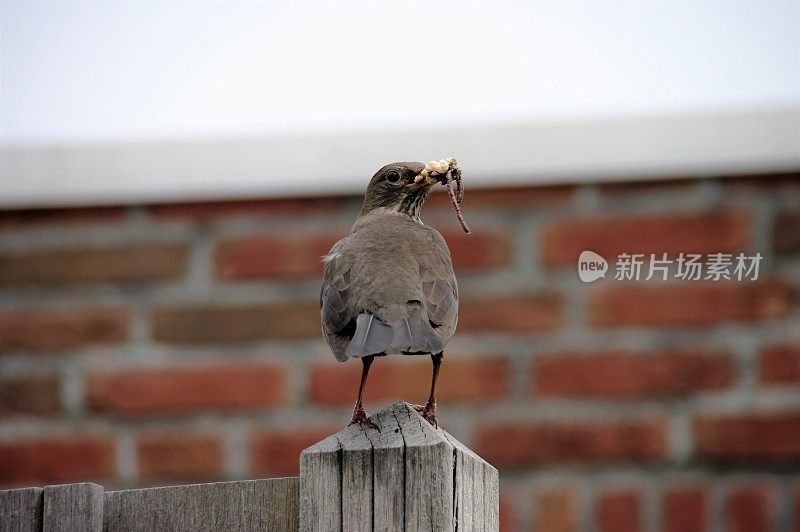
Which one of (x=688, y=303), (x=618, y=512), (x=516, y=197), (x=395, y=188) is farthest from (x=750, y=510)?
(x=395, y=188)

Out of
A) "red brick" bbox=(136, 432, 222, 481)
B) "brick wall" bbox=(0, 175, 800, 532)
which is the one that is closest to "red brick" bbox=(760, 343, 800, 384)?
"brick wall" bbox=(0, 175, 800, 532)

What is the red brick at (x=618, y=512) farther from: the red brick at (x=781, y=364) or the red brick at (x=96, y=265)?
the red brick at (x=96, y=265)

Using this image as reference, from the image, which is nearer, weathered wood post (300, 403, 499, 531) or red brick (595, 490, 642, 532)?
weathered wood post (300, 403, 499, 531)

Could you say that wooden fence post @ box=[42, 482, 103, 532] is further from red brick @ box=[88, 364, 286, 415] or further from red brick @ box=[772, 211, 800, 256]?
red brick @ box=[772, 211, 800, 256]

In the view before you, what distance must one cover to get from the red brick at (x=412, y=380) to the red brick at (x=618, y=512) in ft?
1.28

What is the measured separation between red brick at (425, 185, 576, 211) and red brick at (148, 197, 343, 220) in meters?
0.43

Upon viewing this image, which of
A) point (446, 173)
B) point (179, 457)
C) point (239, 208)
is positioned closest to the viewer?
point (446, 173)

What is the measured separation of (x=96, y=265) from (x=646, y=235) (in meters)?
1.58

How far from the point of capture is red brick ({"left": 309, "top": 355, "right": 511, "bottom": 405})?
336 cm

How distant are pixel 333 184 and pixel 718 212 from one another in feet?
3.63

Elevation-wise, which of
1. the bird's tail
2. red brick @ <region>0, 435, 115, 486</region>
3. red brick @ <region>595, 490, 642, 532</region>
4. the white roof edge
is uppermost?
the white roof edge

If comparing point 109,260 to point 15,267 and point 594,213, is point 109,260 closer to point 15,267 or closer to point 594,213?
point 15,267

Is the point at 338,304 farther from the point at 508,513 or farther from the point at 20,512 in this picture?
the point at 20,512

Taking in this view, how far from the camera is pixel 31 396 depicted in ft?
11.2
